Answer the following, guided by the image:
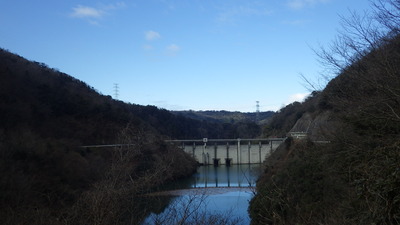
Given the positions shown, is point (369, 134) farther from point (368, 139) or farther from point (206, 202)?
point (206, 202)

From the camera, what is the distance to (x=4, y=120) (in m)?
30.7

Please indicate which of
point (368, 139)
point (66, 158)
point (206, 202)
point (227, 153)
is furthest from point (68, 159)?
point (227, 153)

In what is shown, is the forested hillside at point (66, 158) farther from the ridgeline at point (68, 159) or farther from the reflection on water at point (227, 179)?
the reflection on water at point (227, 179)

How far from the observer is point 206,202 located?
1727 centimetres

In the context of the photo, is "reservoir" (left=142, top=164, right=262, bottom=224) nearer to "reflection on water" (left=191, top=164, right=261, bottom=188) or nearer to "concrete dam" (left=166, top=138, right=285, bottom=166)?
"reflection on water" (left=191, top=164, right=261, bottom=188)

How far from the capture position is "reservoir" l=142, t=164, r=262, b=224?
207 inches

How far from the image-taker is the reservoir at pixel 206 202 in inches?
207

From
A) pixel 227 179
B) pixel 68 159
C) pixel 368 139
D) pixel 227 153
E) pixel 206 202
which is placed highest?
pixel 368 139

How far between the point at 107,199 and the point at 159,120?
79.5m

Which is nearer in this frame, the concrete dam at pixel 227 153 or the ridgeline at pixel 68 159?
the ridgeline at pixel 68 159

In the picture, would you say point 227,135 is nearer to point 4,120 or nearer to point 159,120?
point 159,120

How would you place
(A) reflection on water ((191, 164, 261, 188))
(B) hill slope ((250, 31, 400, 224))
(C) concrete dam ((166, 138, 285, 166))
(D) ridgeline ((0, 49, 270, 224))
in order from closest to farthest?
(B) hill slope ((250, 31, 400, 224)), (D) ridgeline ((0, 49, 270, 224)), (A) reflection on water ((191, 164, 261, 188)), (C) concrete dam ((166, 138, 285, 166))

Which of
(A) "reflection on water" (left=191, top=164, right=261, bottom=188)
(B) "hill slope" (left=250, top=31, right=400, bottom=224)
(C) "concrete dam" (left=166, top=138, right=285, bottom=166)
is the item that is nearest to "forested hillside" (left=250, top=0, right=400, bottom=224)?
(B) "hill slope" (left=250, top=31, right=400, bottom=224)

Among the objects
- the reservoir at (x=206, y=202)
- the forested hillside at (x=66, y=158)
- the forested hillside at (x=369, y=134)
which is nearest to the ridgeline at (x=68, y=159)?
the forested hillside at (x=66, y=158)
